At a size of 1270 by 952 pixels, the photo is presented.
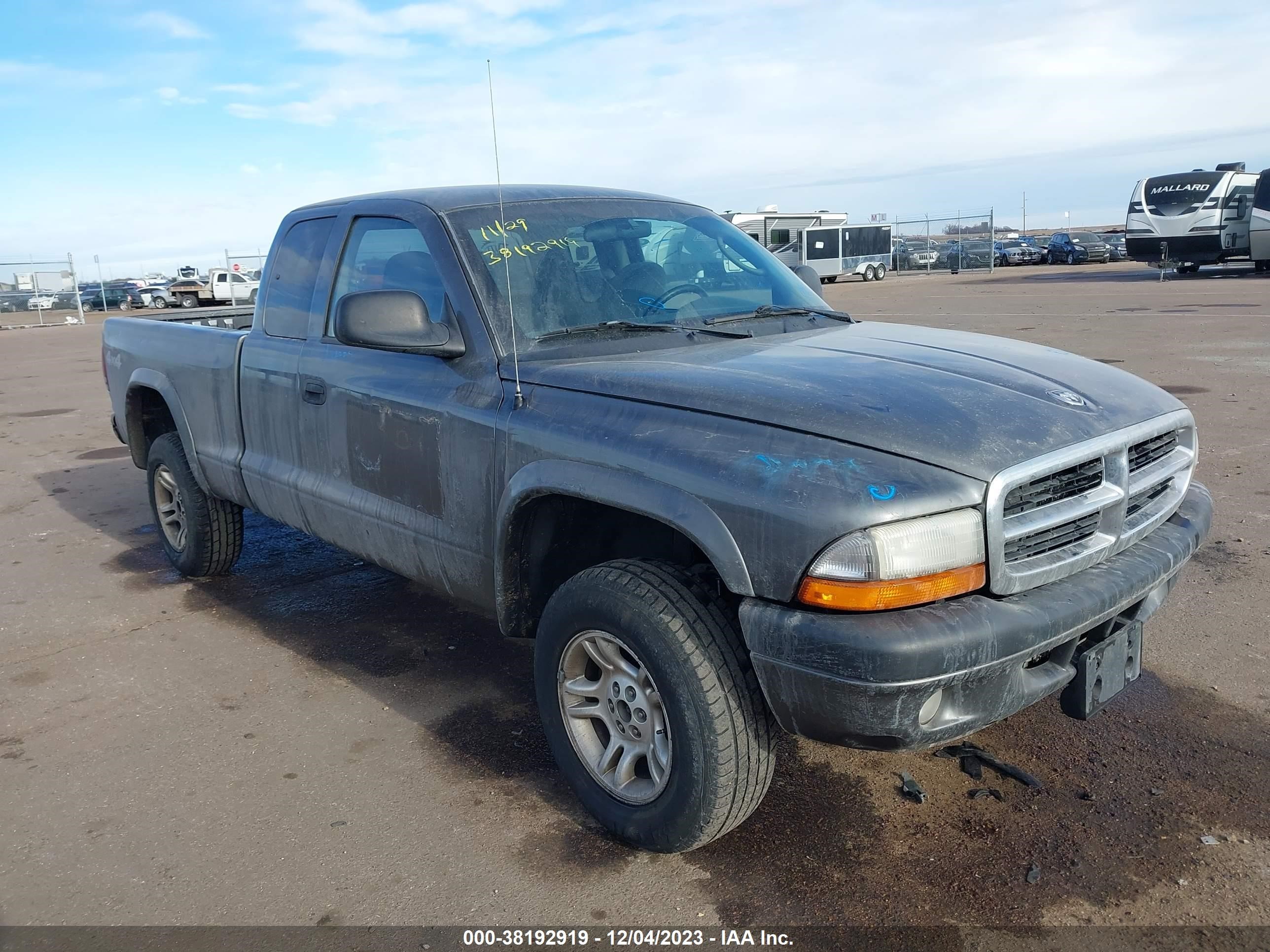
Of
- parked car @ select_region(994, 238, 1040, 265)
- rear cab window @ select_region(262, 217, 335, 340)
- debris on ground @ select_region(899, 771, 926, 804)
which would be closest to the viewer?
debris on ground @ select_region(899, 771, 926, 804)

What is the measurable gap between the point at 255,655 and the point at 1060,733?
325 cm

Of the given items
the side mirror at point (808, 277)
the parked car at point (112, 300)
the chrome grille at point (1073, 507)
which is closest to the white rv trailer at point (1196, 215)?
the side mirror at point (808, 277)

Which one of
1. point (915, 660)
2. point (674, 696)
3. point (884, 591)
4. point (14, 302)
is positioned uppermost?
point (14, 302)

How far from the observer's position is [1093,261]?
4316 cm

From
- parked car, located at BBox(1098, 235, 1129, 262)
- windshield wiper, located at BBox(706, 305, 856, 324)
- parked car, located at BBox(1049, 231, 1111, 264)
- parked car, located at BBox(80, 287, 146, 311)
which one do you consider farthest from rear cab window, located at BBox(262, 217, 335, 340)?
parked car, located at BBox(1098, 235, 1129, 262)

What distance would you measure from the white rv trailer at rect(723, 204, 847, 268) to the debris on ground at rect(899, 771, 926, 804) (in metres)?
33.8

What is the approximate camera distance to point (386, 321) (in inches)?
126

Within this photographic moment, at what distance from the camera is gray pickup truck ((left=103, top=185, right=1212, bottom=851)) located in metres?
2.40

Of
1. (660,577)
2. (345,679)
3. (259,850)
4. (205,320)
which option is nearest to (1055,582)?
(660,577)

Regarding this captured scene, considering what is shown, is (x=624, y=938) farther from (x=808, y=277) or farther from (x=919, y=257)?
(x=919, y=257)

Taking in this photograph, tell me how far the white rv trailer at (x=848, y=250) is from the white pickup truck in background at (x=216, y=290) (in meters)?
21.1

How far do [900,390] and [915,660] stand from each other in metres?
0.81

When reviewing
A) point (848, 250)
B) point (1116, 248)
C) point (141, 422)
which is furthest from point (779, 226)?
point (141, 422)

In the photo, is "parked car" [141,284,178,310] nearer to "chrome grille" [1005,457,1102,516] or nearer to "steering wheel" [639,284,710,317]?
"steering wheel" [639,284,710,317]
